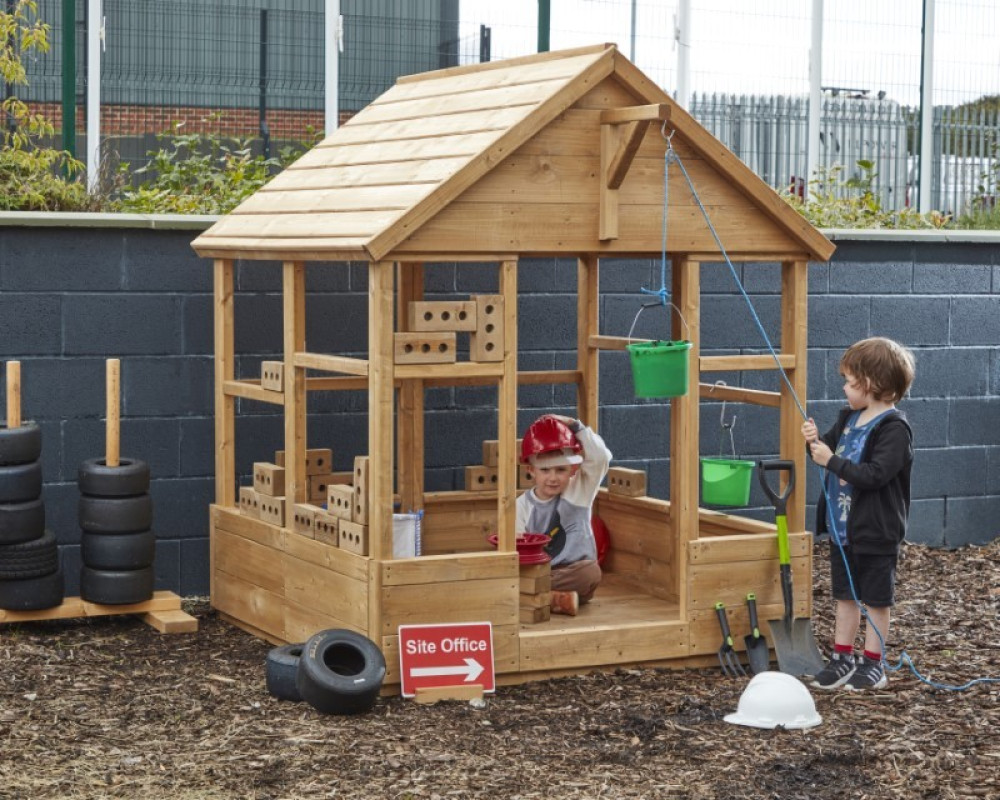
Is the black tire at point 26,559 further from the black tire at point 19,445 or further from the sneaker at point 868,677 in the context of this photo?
the sneaker at point 868,677

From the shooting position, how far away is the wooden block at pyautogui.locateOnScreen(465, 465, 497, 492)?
7.00m

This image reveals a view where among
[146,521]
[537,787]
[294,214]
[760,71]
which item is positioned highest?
[760,71]

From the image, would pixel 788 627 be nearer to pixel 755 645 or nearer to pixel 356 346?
pixel 755 645

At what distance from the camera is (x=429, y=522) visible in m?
6.87

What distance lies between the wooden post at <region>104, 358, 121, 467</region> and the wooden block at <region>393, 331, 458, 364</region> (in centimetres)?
147

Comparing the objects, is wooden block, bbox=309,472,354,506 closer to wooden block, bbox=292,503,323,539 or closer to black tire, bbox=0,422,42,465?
wooden block, bbox=292,503,323,539

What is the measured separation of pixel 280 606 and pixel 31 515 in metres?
1.04

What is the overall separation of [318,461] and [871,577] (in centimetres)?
232

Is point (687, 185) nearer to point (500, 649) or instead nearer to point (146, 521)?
point (500, 649)

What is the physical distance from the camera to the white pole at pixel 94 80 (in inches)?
328

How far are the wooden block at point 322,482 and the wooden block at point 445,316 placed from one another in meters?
1.31

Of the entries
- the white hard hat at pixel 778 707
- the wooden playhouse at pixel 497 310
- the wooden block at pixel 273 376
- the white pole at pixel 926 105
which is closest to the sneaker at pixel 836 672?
the wooden playhouse at pixel 497 310

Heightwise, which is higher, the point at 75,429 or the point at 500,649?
the point at 75,429

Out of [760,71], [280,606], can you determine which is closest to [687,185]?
[280,606]
